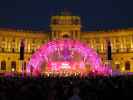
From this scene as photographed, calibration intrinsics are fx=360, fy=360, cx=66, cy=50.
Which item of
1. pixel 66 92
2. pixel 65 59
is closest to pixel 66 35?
pixel 65 59

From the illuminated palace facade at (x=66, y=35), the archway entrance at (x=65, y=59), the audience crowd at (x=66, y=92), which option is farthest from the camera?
the illuminated palace facade at (x=66, y=35)

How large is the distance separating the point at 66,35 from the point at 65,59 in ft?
137

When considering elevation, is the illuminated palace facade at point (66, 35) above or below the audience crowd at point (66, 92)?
above

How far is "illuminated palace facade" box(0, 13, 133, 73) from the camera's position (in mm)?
94312

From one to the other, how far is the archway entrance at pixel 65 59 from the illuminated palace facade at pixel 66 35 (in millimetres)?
34154

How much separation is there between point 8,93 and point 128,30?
8439cm

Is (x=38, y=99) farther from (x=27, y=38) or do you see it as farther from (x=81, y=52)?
(x=27, y=38)

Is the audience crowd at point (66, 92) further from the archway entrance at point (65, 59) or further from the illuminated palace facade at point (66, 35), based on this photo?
the illuminated palace facade at point (66, 35)

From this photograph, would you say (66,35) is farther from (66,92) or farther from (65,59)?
(66,92)

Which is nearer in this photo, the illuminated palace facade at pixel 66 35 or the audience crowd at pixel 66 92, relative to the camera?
the audience crowd at pixel 66 92

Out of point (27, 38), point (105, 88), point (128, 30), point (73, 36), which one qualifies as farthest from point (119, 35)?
point (105, 88)

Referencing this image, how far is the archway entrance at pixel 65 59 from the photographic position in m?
55.8

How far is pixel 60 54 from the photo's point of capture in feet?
Result: 193

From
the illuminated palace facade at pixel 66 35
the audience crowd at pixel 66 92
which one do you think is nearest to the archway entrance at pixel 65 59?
the illuminated palace facade at pixel 66 35
